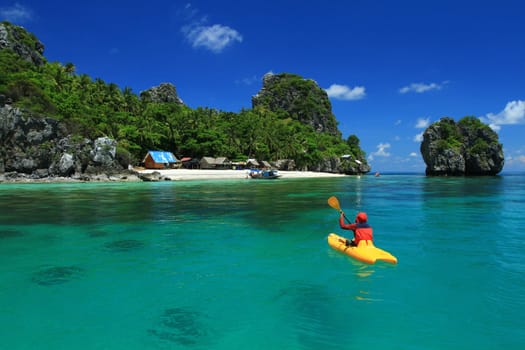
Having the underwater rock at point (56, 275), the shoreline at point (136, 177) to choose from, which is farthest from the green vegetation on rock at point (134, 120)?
the underwater rock at point (56, 275)

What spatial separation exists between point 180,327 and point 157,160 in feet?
221

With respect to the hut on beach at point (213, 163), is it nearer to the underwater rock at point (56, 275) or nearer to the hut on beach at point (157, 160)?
the hut on beach at point (157, 160)

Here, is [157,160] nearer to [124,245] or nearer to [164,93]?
[124,245]

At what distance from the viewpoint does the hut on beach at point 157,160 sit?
70.0 meters

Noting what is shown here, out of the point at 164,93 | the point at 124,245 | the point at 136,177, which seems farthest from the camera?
the point at 164,93

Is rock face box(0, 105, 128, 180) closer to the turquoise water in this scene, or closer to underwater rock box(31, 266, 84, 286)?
the turquoise water

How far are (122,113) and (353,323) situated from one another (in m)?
79.7

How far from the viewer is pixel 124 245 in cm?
1217

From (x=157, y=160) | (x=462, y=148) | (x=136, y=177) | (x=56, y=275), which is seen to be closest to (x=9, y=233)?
(x=56, y=275)

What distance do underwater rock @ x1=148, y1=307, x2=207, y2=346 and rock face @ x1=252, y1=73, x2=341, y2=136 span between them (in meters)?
137

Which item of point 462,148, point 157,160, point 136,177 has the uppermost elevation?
point 462,148

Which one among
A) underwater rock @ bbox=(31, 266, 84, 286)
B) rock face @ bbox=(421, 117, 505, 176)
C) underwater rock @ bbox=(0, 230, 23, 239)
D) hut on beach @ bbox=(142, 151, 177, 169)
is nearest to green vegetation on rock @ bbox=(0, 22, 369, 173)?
hut on beach @ bbox=(142, 151, 177, 169)

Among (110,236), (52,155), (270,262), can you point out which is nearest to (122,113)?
(52,155)

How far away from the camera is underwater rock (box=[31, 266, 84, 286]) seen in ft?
27.4
